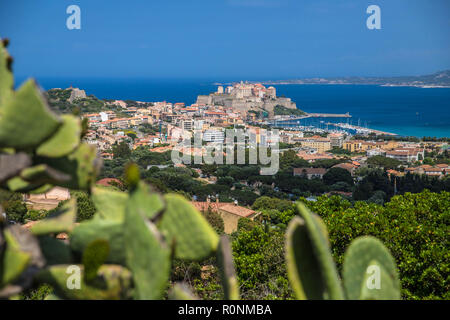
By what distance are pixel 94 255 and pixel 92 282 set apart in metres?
0.08

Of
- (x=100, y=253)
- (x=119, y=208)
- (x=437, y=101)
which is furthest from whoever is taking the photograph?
(x=437, y=101)

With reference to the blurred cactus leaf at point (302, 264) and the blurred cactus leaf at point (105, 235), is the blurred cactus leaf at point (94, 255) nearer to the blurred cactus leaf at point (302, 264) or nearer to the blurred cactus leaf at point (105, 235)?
the blurred cactus leaf at point (105, 235)

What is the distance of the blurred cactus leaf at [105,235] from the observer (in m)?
0.82

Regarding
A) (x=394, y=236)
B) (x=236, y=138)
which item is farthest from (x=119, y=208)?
(x=236, y=138)

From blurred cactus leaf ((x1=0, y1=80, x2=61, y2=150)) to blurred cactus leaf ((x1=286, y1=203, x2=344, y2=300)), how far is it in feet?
1.70

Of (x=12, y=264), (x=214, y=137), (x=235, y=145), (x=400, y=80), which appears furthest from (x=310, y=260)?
(x=400, y=80)

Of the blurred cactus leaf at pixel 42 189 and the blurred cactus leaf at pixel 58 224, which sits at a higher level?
the blurred cactus leaf at pixel 42 189

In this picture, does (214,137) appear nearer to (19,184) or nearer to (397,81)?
(19,184)

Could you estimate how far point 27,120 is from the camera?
0.76m

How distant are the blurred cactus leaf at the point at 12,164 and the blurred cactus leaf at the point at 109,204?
0.16 metres

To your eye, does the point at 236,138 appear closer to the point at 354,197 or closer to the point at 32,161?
the point at 354,197

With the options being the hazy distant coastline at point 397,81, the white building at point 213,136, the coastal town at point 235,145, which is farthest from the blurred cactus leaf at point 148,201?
the hazy distant coastline at point 397,81
